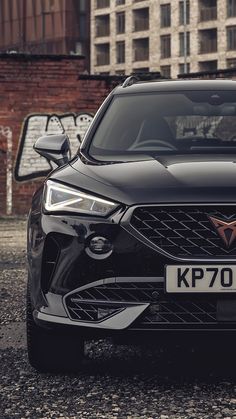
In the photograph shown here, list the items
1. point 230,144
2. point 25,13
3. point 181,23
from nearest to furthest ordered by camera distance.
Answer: point 230,144
point 181,23
point 25,13

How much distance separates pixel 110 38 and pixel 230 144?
3372 inches

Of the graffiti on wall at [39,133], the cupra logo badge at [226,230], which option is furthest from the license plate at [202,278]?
the graffiti on wall at [39,133]

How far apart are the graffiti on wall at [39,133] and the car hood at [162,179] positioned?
Answer: 15071 millimetres

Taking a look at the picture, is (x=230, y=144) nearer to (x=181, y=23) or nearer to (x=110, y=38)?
(x=181, y=23)

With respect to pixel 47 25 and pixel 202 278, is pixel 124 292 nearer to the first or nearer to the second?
pixel 202 278

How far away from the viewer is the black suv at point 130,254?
4.70 meters

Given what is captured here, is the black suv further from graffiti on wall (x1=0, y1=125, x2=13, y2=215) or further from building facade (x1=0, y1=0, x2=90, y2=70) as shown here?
building facade (x1=0, y1=0, x2=90, y2=70)

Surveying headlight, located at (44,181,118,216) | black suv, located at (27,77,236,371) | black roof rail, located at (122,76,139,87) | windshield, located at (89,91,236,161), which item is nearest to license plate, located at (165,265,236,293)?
black suv, located at (27,77,236,371)

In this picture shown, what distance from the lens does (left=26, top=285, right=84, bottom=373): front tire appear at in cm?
520

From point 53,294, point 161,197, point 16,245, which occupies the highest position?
point 161,197

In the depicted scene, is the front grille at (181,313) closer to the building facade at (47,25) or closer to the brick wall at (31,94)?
the brick wall at (31,94)

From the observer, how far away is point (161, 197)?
15.5ft

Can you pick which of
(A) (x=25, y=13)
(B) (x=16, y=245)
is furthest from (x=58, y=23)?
(B) (x=16, y=245)

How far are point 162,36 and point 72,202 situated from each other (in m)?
81.9
